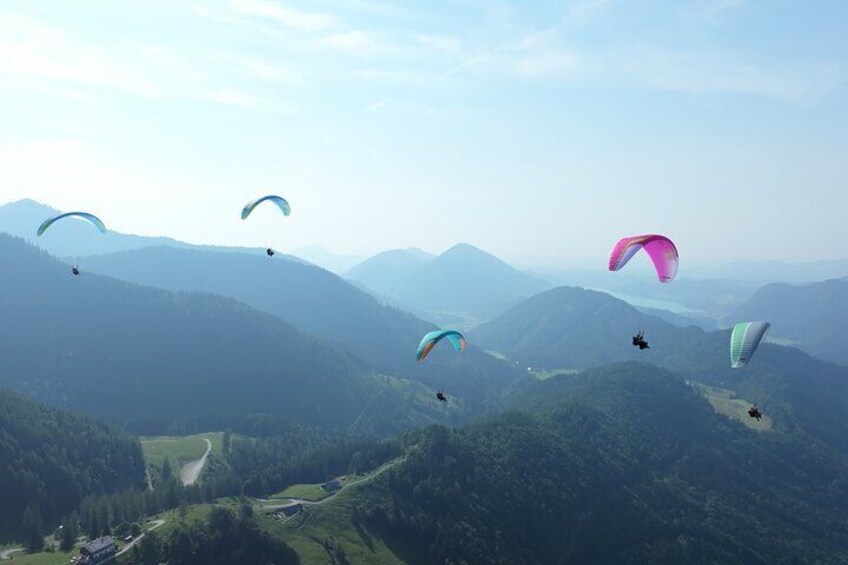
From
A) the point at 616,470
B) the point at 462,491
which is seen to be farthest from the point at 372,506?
the point at 616,470

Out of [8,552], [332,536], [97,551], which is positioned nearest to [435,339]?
[332,536]

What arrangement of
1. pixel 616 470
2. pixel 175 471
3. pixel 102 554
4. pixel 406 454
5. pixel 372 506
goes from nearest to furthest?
pixel 102 554 < pixel 372 506 < pixel 406 454 < pixel 175 471 < pixel 616 470

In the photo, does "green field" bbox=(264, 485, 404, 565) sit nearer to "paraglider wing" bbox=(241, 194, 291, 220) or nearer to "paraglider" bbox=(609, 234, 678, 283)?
"paraglider wing" bbox=(241, 194, 291, 220)

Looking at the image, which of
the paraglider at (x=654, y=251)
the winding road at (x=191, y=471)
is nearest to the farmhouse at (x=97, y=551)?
the winding road at (x=191, y=471)

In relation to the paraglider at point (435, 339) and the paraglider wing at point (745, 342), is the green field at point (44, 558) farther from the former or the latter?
the paraglider wing at point (745, 342)

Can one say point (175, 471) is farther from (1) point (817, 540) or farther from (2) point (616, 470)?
(1) point (817, 540)
